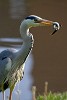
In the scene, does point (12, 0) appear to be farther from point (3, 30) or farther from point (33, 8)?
point (3, 30)

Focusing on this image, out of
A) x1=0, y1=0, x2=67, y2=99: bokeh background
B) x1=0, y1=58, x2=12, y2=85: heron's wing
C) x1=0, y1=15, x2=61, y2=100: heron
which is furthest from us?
x1=0, y1=0, x2=67, y2=99: bokeh background

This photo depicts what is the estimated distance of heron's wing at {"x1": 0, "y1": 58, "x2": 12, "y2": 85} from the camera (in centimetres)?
440

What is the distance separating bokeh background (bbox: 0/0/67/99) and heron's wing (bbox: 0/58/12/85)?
1.79m

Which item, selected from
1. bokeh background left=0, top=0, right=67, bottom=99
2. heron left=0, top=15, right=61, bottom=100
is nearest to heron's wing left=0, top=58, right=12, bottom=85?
heron left=0, top=15, right=61, bottom=100

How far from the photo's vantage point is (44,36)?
30.4ft

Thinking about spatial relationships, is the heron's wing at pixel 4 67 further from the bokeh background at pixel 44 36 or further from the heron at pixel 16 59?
the bokeh background at pixel 44 36

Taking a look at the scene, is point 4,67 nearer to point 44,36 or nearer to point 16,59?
point 16,59

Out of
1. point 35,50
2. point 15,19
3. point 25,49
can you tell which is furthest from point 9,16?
point 25,49

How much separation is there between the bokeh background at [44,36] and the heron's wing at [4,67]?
1786mm

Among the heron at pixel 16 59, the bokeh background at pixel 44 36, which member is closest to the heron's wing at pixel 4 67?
the heron at pixel 16 59

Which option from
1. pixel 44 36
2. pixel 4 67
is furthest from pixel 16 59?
pixel 44 36

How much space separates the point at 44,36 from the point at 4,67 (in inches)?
192

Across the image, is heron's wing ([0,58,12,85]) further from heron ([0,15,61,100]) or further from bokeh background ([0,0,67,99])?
bokeh background ([0,0,67,99])

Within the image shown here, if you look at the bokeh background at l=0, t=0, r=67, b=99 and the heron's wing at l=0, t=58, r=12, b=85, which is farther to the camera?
the bokeh background at l=0, t=0, r=67, b=99
